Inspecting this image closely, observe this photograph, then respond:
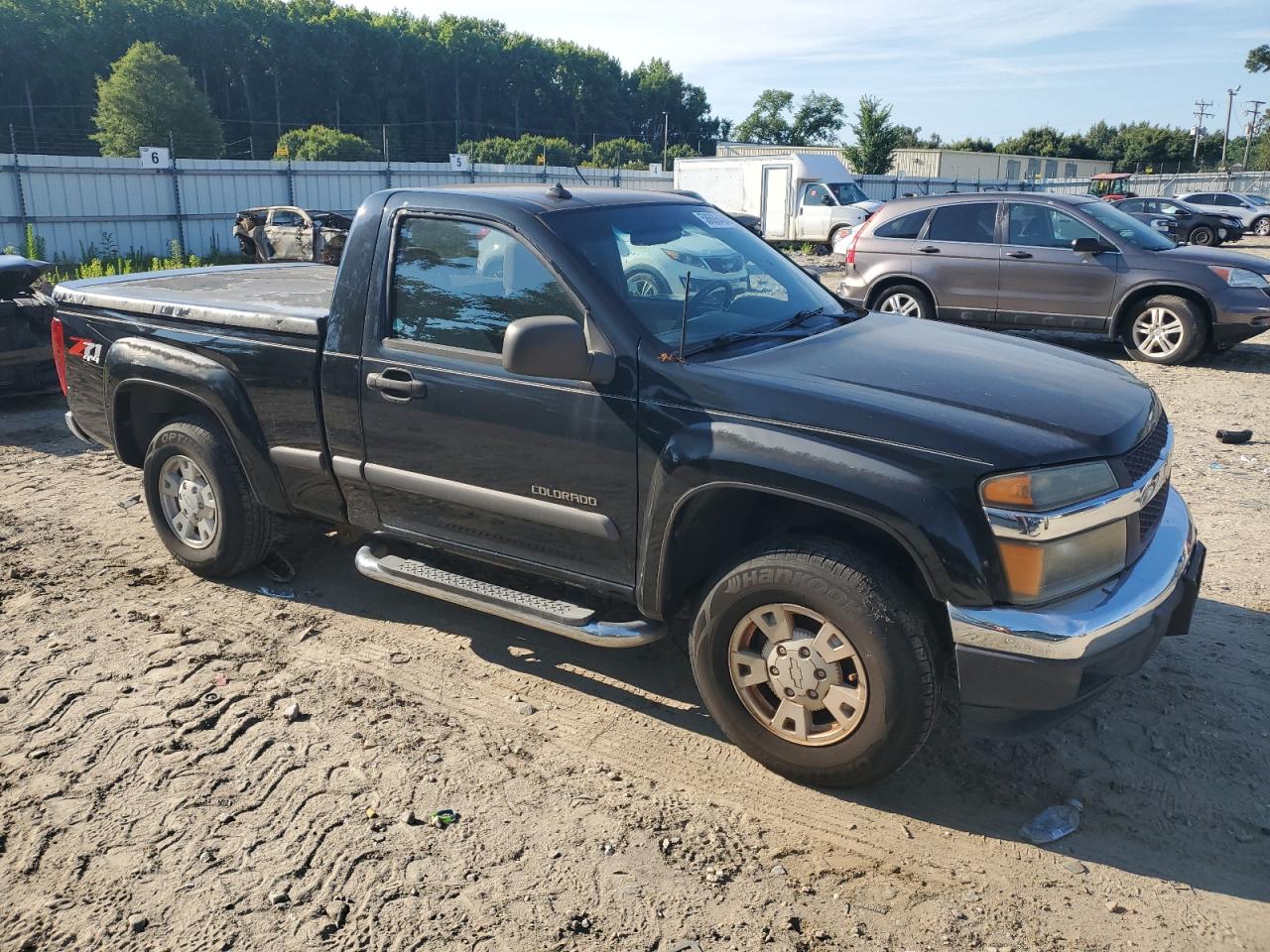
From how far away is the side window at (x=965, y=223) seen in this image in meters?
11.2

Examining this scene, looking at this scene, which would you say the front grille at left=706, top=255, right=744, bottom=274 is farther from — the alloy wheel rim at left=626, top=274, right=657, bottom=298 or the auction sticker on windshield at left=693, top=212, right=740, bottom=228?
the alloy wheel rim at left=626, top=274, right=657, bottom=298

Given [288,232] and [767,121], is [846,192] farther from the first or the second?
[767,121]

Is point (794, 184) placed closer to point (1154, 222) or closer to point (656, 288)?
point (1154, 222)

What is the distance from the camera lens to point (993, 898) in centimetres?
295

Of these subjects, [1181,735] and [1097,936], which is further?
[1181,735]

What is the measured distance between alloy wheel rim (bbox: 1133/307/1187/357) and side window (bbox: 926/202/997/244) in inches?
70.6

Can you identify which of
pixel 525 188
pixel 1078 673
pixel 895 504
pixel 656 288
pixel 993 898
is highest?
pixel 525 188

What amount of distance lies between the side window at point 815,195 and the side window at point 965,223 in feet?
53.9

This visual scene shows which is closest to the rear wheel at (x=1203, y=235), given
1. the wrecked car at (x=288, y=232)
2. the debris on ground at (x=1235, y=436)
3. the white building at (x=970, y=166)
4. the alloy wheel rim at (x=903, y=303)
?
the alloy wheel rim at (x=903, y=303)

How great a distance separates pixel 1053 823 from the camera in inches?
130

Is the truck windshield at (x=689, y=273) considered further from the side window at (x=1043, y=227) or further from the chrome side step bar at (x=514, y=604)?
the side window at (x=1043, y=227)

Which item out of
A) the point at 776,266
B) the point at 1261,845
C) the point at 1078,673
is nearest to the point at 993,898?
the point at 1078,673

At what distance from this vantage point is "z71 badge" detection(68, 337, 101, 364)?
530 cm

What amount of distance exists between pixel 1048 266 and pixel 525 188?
8150 mm
